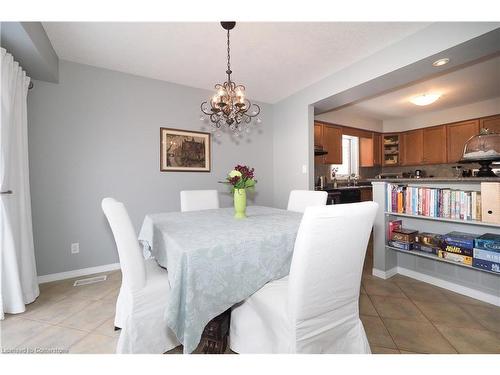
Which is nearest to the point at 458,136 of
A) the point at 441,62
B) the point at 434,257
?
the point at 441,62

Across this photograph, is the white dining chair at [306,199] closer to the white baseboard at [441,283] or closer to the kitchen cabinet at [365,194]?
the white baseboard at [441,283]

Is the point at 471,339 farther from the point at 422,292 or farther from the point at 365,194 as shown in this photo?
the point at 365,194

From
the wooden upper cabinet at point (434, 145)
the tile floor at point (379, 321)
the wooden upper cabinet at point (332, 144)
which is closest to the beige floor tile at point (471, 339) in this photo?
the tile floor at point (379, 321)

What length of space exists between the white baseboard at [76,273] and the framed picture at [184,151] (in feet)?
4.36

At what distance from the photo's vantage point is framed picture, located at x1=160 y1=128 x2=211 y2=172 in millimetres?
3066

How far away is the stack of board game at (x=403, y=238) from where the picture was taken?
7.79ft

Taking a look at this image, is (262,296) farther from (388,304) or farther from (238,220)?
(388,304)

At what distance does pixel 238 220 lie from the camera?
5.80 ft

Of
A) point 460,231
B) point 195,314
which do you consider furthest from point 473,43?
point 195,314

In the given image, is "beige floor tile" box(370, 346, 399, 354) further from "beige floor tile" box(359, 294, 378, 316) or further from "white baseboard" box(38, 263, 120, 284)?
"white baseboard" box(38, 263, 120, 284)

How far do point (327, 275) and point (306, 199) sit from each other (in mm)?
1363

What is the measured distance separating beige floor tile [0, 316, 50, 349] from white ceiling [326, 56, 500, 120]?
16.4 ft

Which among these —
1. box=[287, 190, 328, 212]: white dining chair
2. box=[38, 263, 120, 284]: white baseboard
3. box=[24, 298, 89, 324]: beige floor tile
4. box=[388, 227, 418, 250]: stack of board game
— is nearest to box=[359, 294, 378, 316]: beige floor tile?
box=[388, 227, 418, 250]: stack of board game
